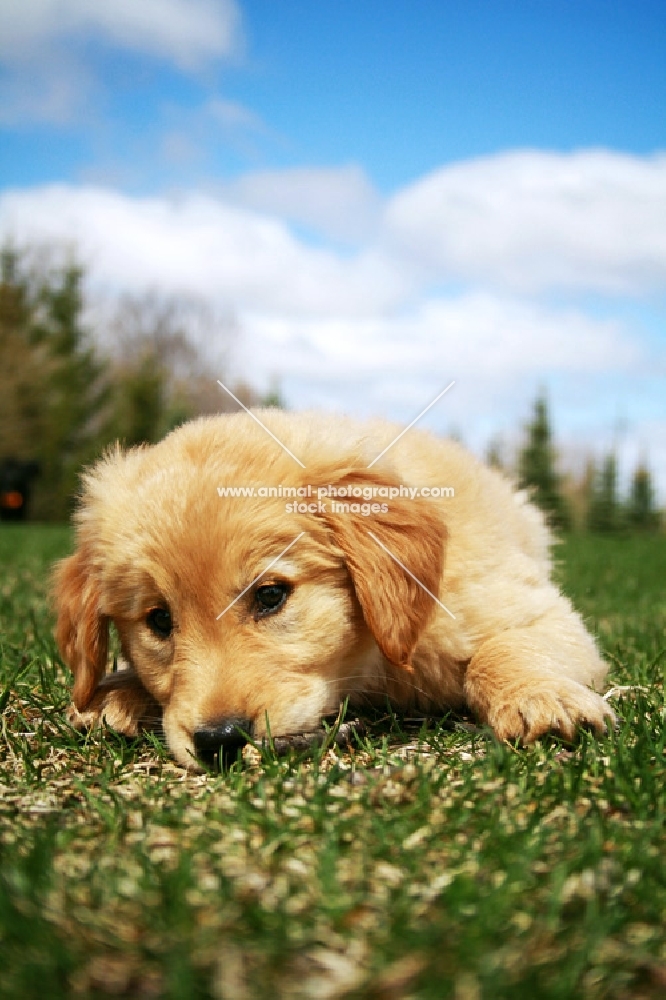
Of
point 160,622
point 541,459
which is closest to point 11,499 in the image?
point 541,459

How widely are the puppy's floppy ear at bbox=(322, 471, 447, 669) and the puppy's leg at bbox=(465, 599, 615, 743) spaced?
0.28 meters

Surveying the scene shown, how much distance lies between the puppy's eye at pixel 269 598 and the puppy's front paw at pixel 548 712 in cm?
75

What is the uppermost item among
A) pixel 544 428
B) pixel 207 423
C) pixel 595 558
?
pixel 544 428

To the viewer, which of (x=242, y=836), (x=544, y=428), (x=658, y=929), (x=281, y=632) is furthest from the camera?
(x=544, y=428)

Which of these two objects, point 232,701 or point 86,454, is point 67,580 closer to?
point 232,701

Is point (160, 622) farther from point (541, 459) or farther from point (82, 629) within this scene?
point (541, 459)

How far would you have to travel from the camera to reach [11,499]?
1035 inches

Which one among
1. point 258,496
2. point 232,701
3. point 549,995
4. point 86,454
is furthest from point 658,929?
→ point 86,454

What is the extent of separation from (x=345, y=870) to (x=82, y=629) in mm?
1539

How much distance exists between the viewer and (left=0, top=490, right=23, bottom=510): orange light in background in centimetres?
2622

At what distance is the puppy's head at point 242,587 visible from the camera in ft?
8.25

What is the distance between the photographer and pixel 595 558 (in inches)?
426

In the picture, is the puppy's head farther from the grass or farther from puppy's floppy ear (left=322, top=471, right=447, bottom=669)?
the grass

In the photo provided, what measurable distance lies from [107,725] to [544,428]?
3316 centimetres
